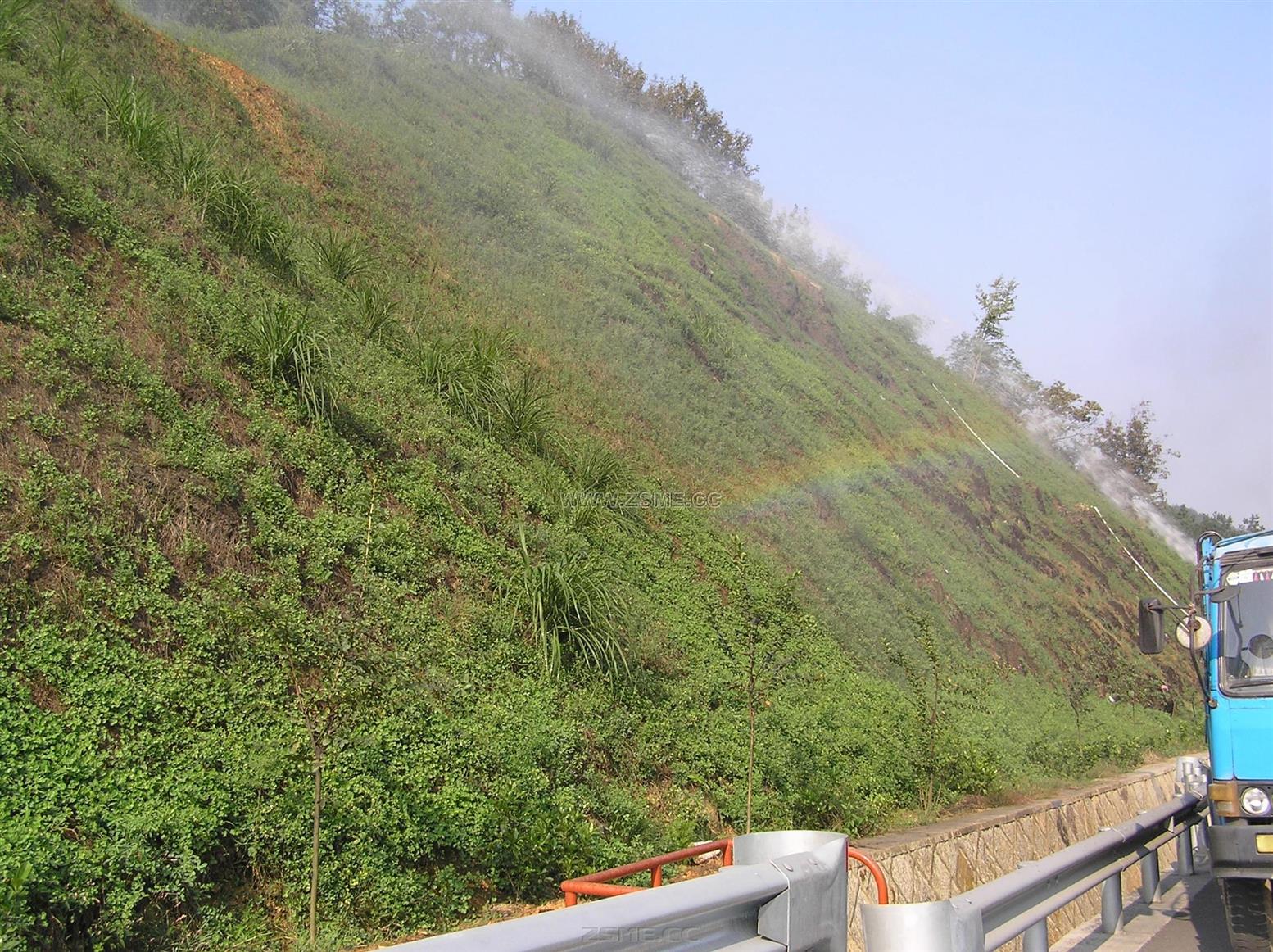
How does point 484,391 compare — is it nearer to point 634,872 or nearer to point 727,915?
point 634,872

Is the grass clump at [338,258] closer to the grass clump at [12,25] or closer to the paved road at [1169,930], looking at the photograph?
the grass clump at [12,25]

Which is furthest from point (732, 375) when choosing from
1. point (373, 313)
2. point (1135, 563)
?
point (1135, 563)

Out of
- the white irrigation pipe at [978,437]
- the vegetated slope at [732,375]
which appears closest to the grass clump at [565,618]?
the vegetated slope at [732,375]

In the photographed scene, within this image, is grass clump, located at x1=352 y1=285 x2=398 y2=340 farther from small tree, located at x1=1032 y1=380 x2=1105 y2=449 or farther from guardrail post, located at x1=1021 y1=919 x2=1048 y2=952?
small tree, located at x1=1032 y1=380 x2=1105 y2=449

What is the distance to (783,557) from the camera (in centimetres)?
1647

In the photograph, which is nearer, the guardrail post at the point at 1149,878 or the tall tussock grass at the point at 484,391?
the guardrail post at the point at 1149,878

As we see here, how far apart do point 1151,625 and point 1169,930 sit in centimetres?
242

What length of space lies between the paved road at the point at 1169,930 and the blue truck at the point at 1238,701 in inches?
24.5

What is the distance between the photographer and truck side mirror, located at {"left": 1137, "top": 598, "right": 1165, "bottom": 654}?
25.5 ft

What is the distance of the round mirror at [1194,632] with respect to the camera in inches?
302

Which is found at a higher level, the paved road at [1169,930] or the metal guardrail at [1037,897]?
the metal guardrail at [1037,897]

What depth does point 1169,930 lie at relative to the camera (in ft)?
26.8

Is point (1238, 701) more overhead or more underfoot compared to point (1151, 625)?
more underfoot

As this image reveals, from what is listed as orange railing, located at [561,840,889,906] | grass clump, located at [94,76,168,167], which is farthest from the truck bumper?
grass clump, located at [94,76,168,167]
